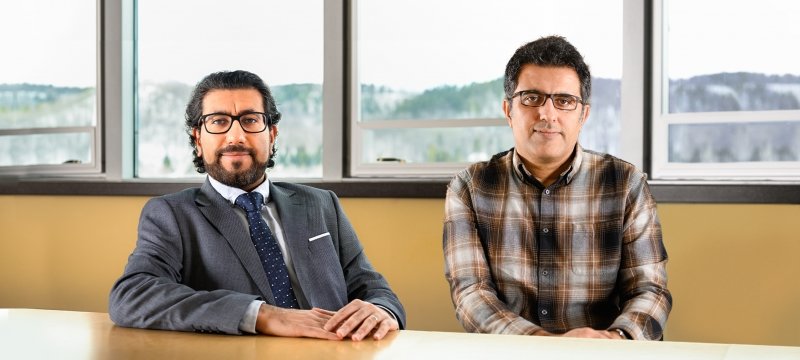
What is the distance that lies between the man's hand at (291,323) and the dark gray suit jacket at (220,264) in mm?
48

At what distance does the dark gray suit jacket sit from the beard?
0.13 ft

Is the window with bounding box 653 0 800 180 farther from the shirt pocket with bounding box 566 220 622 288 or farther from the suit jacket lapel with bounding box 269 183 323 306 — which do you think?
the suit jacket lapel with bounding box 269 183 323 306

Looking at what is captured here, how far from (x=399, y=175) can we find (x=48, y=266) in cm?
151

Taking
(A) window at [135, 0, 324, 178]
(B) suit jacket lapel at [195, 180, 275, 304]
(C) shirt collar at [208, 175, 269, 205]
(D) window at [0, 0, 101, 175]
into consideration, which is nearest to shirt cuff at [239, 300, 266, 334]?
(B) suit jacket lapel at [195, 180, 275, 304]

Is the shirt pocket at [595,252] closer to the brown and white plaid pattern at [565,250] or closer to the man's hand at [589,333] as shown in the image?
the brown and white plaid pattern at [565,250]

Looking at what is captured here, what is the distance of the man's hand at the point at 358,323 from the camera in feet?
5.31

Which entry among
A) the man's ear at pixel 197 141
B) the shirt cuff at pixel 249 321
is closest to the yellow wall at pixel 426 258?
the man's ear at pixel 197 141

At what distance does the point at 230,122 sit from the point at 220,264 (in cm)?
37

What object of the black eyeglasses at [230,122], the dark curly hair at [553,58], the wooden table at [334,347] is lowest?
the wooden table at [334,347]

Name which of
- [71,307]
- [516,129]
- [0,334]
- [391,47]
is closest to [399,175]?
[391,47]

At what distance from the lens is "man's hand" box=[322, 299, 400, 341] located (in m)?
1.62

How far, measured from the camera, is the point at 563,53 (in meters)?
2.33

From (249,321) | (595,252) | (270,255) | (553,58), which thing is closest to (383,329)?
(249,321)

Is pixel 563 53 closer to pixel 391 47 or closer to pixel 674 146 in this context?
pixel 674 146
